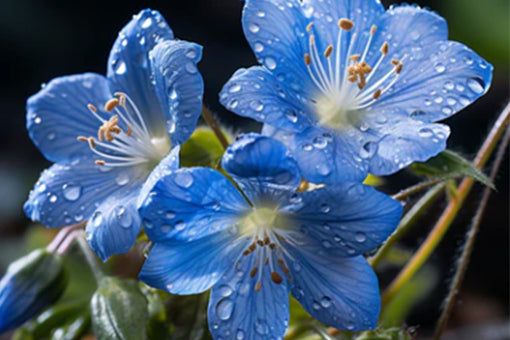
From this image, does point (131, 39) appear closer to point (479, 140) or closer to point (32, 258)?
point (32, 258)

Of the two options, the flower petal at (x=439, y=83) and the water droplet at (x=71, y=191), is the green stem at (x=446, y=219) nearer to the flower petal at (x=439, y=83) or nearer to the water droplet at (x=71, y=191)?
the flower petal at (x=439, y=83)

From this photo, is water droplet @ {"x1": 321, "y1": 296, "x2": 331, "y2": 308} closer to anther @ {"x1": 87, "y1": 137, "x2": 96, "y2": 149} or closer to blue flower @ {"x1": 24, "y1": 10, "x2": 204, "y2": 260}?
blue flower @ {"x1": 24, "y1": 10, "x2": 204, "y2": 260}

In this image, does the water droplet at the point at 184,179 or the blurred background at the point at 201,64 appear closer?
the water droplet at the point at 184,179

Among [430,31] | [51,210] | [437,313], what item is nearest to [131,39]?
[51,210]

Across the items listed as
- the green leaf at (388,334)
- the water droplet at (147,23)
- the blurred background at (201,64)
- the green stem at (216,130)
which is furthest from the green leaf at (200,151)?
the blurred background at (201,64)

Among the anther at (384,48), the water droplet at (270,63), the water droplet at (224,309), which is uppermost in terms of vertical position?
the water droplet at (270,63)

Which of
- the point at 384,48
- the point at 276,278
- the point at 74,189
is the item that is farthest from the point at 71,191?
the point at 384,48

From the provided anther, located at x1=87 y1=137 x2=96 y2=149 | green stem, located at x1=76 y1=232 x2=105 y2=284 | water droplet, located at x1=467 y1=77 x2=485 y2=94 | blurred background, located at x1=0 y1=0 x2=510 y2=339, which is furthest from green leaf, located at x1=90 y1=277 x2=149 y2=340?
blurred background, located at x1=0 y1=0 x2=510 y2=339
